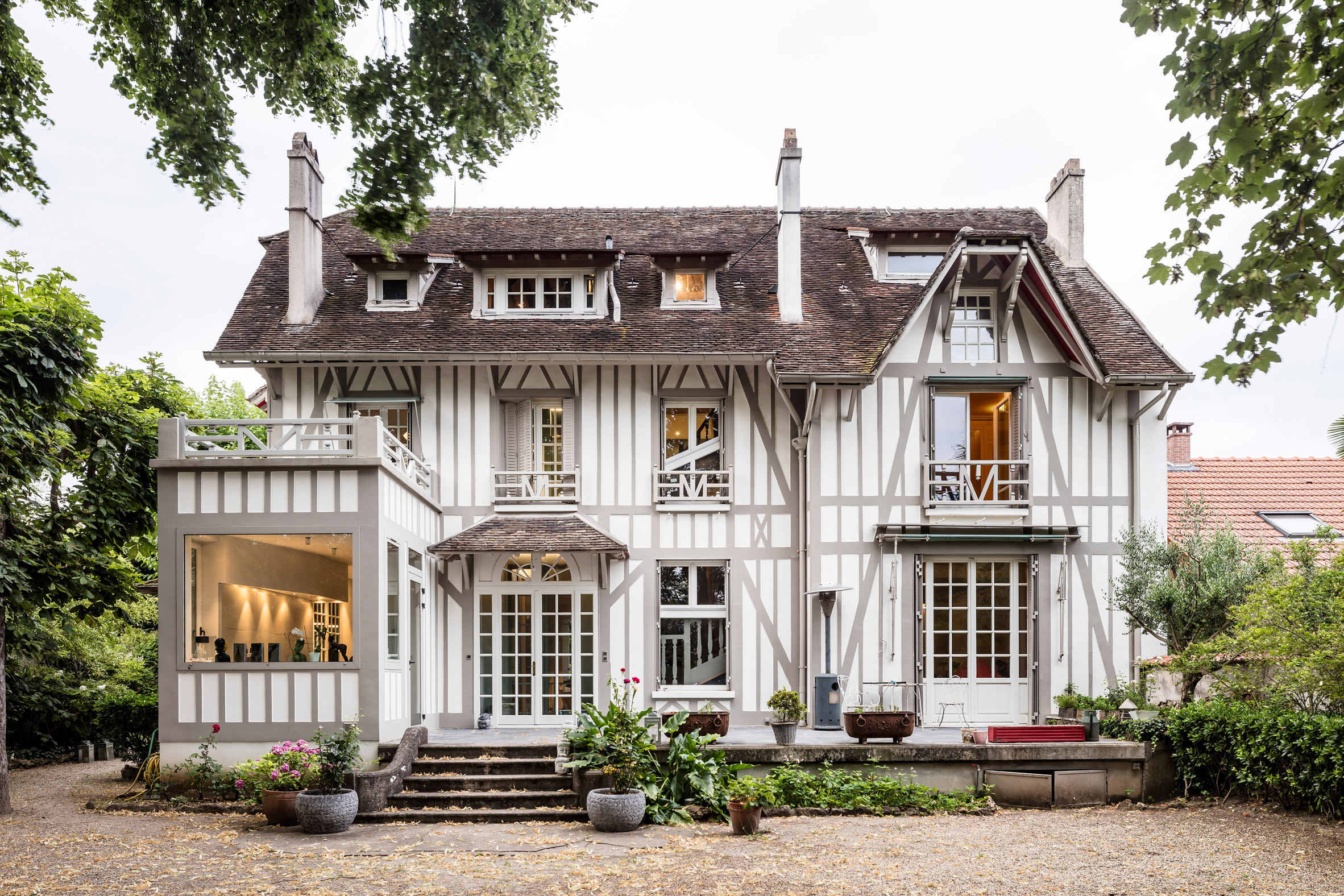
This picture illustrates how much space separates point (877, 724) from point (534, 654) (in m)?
5.04

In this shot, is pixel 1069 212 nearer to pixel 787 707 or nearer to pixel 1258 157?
pixel 787 707

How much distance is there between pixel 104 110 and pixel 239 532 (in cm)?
524

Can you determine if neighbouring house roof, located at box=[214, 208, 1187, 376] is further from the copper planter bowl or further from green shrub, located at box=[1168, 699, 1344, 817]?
green shrub, located at box=[1168, 699, 1344, 817]

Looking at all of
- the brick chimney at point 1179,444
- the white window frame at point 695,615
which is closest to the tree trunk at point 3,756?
the white window frame at point 695,615

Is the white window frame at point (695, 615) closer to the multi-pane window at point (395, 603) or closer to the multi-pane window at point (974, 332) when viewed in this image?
the multi-pane window at point (395, 603)

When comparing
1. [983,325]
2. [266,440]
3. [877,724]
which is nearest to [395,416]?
[266,440]

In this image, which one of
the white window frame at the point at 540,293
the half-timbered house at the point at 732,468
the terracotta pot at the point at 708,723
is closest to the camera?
the terracotta pot at the point at 708,723

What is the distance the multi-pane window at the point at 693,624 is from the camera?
48.1 feet

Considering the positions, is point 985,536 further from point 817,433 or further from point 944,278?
point 944,278

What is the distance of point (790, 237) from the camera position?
1522cm

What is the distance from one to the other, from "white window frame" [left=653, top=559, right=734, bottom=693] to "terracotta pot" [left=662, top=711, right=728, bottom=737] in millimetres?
2517

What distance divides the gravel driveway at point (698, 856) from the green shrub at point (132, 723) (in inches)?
89.2

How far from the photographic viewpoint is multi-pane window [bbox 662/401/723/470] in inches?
590

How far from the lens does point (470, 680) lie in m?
14.6
